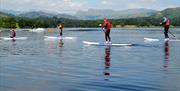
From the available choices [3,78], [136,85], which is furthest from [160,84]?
[3,78]

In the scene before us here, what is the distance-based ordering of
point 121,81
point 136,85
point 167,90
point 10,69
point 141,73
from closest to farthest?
point 167,90
point 136,85
point 121,81
point 141,73
point 10,69

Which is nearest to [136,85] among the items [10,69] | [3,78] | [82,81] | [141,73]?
[82,81]

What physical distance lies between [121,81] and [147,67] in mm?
4538

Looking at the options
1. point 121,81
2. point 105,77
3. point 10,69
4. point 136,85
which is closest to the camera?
point 136,85

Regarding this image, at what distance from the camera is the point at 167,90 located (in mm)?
11078

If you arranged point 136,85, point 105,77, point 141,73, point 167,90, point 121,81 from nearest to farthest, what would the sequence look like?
point 167,90
point 136,85
point 121,81
point 105,77
point 141,73

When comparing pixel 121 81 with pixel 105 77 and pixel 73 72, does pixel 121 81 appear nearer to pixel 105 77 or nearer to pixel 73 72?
pixel 105 77

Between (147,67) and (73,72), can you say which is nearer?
(73,72)

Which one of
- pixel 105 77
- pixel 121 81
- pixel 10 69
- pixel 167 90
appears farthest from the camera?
pixel 10 69

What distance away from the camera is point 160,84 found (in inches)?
478

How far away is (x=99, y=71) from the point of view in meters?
15.5

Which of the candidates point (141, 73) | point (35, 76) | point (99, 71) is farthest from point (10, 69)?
point (141, 73)

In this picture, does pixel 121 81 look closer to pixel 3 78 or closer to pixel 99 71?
pixel 99 71

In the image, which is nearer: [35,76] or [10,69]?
[35,76]
